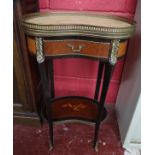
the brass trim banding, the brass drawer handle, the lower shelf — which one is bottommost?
the lower shelf

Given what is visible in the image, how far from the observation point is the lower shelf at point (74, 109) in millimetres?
1155

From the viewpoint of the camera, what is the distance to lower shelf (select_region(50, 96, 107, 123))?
1155 mm

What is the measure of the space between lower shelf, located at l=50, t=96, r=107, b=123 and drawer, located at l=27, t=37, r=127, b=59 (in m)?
Answer: 0.51

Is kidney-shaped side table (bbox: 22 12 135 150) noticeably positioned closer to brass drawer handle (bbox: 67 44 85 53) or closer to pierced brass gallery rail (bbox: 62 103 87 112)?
brass drawer handle (bbox: 67 44 85 53)

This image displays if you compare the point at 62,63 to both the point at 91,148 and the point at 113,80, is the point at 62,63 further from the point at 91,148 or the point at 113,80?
the point at 91,148

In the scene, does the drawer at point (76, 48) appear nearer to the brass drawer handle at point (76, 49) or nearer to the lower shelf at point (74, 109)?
the brass drawer handle at point (76, 49)

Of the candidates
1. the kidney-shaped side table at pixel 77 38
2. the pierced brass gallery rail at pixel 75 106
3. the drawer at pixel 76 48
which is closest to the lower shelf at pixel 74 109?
the pierced brass gallery rail at pixel 75 106

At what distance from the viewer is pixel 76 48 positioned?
77 cm

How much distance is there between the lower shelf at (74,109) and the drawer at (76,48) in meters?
0.51

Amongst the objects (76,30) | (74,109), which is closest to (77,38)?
(76,30)

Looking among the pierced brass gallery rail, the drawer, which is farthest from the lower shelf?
the drawer

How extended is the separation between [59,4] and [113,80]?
67 centimetres

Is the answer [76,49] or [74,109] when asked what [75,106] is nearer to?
[74,109]
